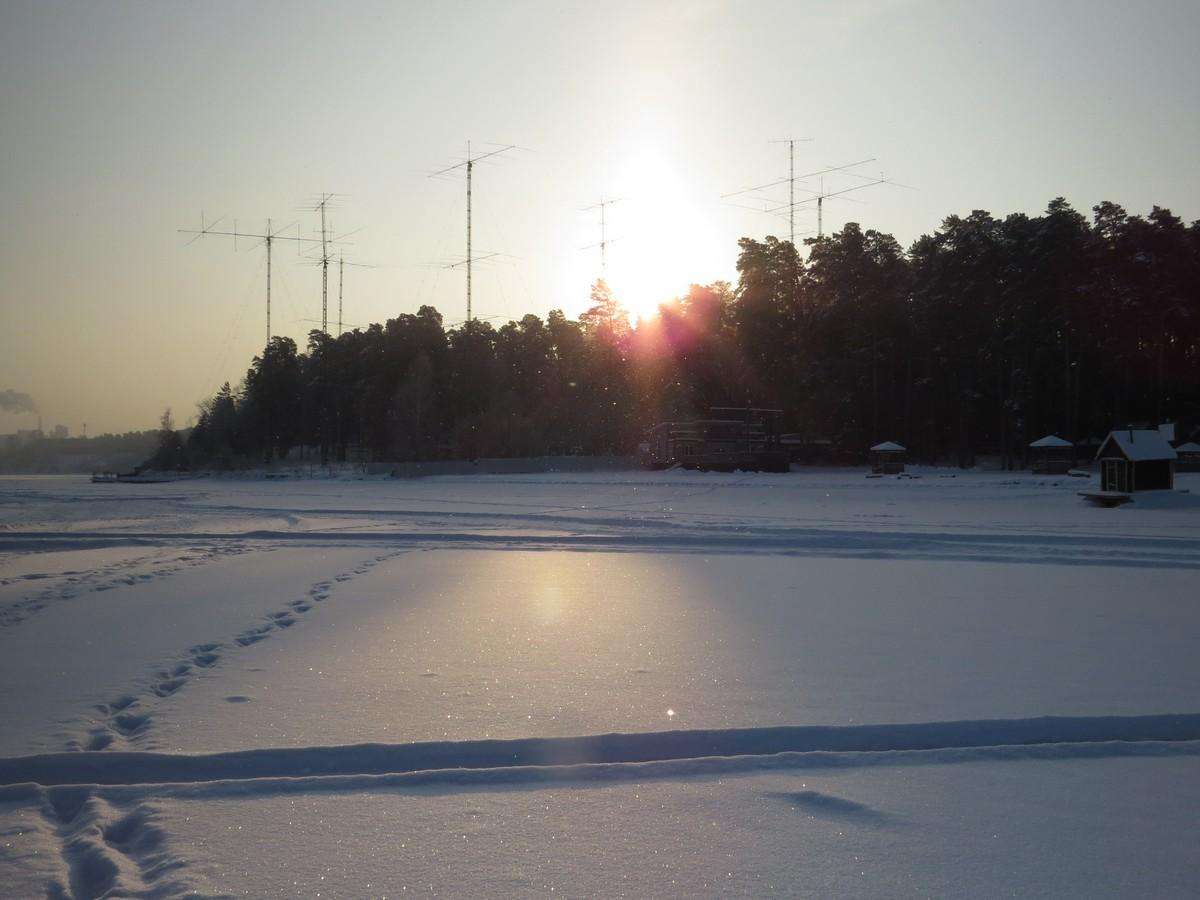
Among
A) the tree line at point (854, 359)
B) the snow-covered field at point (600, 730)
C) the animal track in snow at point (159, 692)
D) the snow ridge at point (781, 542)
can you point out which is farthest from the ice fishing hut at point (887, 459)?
the animal track in snow at point (159, 692)

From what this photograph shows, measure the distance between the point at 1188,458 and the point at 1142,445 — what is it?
21.0 m

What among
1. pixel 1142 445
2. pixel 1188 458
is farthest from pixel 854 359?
pixel 1142 445

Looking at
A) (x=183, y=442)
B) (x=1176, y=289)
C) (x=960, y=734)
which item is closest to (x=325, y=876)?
(x=960, y=734)

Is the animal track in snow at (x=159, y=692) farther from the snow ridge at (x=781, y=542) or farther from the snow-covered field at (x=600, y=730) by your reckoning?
the snow ridge at (x=781, y=542)

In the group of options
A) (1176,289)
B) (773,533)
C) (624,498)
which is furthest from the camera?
(1176,289)

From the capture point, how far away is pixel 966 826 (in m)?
3.63

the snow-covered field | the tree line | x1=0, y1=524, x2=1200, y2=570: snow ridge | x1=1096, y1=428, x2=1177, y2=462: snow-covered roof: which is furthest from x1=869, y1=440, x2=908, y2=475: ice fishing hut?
the snow-covered field

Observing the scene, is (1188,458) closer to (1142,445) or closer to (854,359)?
(854,359)

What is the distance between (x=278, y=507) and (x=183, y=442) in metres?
49.8

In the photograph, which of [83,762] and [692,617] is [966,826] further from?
[692,617]

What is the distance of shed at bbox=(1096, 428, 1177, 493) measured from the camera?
21938mm

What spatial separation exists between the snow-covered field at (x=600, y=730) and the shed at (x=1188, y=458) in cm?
3202

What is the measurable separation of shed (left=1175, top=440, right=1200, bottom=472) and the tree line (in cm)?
298

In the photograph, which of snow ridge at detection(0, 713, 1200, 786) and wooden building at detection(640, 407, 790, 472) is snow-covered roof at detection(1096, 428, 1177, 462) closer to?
snow ridge at detection(0, 713, 1200, 786)
